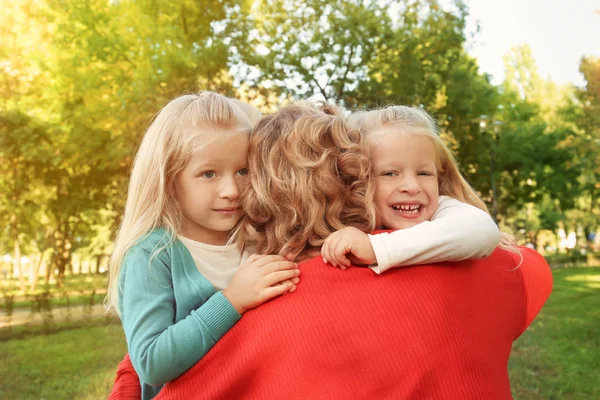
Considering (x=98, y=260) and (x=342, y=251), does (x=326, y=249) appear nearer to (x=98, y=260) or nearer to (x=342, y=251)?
(x=342, y=251)

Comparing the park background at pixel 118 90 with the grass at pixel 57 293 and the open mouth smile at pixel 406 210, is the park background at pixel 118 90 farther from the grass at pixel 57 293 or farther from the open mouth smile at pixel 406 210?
the open mouth smile at pixel 406 210

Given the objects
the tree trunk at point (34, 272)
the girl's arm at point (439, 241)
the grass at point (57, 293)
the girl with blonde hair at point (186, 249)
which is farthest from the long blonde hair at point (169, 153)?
the tree trunk at point (34, 272)

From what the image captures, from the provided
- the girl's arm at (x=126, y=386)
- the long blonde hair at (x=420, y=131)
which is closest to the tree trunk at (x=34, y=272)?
the girl's arm at (x=126, y=386)

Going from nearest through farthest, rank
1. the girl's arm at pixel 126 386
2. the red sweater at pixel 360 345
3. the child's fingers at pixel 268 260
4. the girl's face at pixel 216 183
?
the red sweater at pixel 360 345 < the child's fingers at pixel 268 260 < the girl's face at pixel 216 183 < the girl's arm at pixel 126 386

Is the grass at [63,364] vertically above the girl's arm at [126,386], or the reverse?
the girl's arm at [126,386]

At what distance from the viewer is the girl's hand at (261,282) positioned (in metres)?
1.36

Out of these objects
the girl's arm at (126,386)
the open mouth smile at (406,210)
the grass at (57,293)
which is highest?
the open mouth smile at (406,210)

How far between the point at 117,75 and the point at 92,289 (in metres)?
4.36

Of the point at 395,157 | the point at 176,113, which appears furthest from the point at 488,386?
the point at 176,113

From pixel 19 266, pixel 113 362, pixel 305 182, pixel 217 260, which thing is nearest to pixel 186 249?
pixel 217 260

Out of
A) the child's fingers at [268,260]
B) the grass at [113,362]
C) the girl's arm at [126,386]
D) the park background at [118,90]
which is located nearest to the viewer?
the child's fingers at [268,260]

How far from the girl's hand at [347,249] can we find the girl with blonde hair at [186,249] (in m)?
0.09

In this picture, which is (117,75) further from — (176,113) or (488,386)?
(488,386)

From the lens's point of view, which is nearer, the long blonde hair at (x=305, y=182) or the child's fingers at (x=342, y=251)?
the child's fingers at (x=342, y=251)
